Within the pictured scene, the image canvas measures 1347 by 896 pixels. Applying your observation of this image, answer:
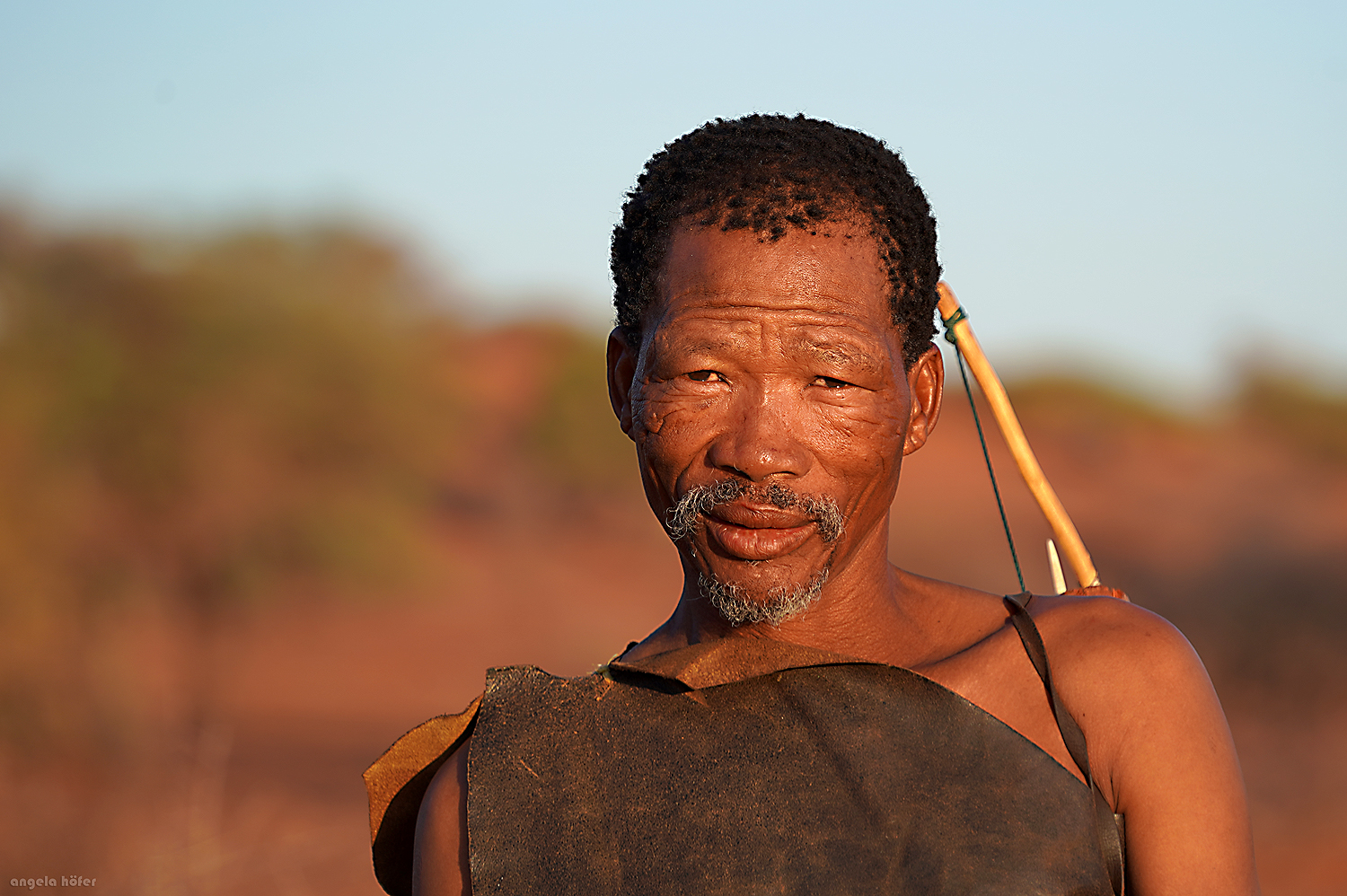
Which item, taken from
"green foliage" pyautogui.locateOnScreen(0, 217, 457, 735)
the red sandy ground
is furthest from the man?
"green foliage" pyautogui.locateOnScreen(0, 217, 457, 735)

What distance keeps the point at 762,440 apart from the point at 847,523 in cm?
21

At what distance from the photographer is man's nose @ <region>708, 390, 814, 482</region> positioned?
2.01 m

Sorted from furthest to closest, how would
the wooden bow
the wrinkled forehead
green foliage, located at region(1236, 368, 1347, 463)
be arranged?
green foliage, located at region(1236, 368, 1347, 463), the wooden bow, the wrinkled forehead

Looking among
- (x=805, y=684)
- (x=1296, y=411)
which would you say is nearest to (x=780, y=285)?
(x=805, y=684)

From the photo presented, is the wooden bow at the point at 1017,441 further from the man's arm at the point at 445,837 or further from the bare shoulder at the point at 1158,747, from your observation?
the man's arm at the point at 445,837

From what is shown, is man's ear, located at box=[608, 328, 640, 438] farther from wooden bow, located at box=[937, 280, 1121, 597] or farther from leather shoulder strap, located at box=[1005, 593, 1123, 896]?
leather shoulder strap, located at box=[1005, 593, 1123, 896]

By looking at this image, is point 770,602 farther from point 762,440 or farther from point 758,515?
point 762,440

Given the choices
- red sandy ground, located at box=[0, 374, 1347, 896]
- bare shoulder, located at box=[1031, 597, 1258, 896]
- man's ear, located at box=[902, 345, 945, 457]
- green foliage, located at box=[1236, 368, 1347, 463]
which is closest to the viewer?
bare shoulder, located at box=[1031, 597, 1258, 896]

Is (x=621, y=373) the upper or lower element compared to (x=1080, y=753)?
upper

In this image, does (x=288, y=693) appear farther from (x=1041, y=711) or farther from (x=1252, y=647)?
(x=1041, y=711)

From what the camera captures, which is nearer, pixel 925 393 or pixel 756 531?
pixel 756 531

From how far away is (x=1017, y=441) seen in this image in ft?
8.45

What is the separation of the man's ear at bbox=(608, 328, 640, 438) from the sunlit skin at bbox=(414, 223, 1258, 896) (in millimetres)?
115

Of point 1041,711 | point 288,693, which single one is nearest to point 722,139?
point 1041,711
